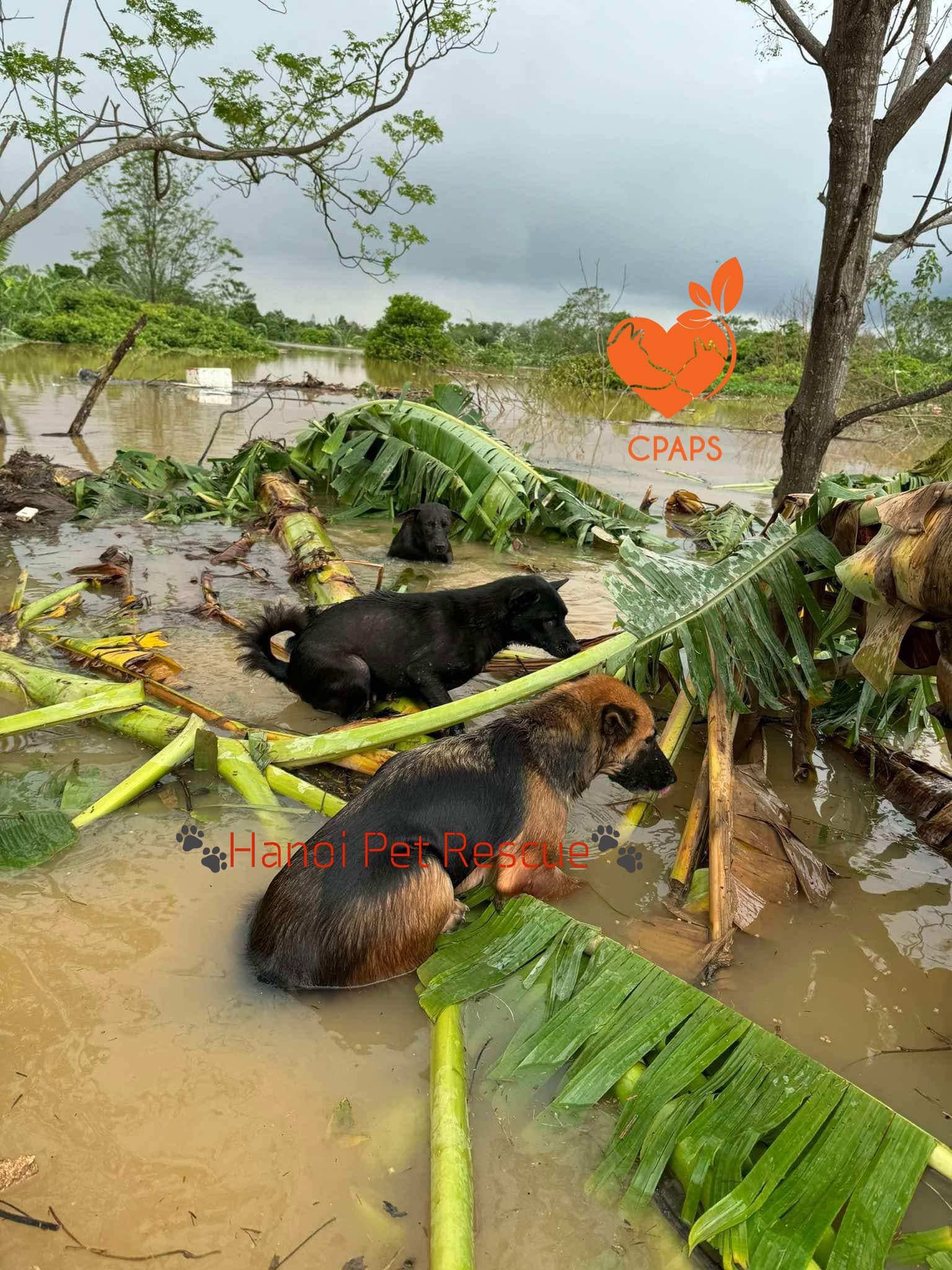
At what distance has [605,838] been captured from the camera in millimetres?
4207

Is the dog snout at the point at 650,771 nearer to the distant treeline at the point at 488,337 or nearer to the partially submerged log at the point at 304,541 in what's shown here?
the partially submerged log at the point at 304,541

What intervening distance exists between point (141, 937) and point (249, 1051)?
2.55ft

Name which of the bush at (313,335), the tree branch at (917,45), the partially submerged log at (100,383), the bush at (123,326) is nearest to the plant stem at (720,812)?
the tree branch at (917,45)

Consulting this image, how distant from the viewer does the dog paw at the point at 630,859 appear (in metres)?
3.95

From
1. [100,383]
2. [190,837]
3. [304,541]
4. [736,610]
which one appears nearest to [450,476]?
[304,541]

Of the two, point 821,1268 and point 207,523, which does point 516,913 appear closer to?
point 821,1268

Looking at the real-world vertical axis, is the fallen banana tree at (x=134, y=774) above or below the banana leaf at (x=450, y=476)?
below

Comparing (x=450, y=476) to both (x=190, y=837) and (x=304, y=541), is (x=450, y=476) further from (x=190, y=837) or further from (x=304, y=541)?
(x=190, y=837)

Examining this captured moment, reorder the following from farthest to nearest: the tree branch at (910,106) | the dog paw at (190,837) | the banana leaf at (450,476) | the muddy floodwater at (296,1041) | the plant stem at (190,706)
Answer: the banana leaf at (450,476) → the tree branch at (910,106) → the plant stem at (190,706) → the dog paw at (190,837) → the muddy floodwater at (296,1041)

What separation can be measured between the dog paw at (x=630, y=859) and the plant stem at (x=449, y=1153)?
1.47 metres

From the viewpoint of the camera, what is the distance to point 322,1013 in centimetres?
290

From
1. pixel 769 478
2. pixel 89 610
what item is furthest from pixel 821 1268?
pixel 769 478

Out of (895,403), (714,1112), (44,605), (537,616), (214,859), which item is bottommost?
(214,859)

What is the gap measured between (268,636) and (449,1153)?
3469mm
